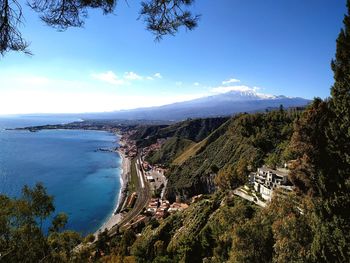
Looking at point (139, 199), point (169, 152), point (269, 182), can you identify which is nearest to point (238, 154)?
point (139, 199)

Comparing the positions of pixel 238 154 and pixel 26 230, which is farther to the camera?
pixel 238 154

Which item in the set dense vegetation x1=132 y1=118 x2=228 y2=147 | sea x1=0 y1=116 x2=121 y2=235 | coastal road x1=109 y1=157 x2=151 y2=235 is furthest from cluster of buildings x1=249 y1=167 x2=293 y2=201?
dense vegetation x1=132 y1=118 x2=228 y2=147

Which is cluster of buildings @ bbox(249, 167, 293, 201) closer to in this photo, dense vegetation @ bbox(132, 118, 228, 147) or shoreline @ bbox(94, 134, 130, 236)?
shoreline @ bbox(94, 134, 130, 236)

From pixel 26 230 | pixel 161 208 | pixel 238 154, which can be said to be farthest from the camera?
pixel 238 154

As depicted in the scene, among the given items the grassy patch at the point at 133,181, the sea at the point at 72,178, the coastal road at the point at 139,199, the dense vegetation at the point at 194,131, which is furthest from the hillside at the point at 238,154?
the dense vegetation at the point at 194,131

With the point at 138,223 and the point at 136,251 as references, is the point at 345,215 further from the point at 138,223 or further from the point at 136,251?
the point at 138,223

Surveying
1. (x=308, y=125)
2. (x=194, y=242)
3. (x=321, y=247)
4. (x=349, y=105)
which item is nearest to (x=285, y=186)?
(x=194, y=242)

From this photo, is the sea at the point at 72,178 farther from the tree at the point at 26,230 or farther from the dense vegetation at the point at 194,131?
the tree at the point at 26,230

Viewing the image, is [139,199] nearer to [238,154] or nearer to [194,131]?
[238,154]
